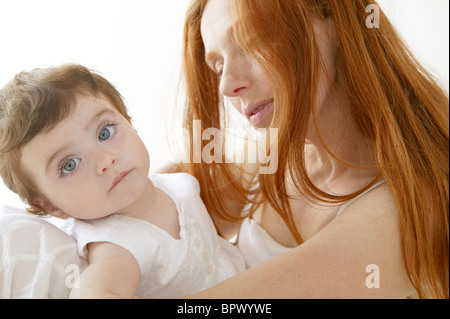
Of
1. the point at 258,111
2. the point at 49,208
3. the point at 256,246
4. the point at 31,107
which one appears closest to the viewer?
the point at 31,107

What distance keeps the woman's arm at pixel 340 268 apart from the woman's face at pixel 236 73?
267 mm

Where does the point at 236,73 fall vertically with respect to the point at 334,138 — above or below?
above

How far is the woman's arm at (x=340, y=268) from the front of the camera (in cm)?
72

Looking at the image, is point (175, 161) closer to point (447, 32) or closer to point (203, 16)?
point (203, 16)

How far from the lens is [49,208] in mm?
789

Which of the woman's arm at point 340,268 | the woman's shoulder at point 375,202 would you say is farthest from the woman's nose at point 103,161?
the woman's shoulder at point 375,202

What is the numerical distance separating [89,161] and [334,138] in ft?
1.69

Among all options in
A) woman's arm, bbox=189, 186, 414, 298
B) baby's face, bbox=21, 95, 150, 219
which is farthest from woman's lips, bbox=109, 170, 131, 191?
woman's arm, bbox=189, 186, 414, 298

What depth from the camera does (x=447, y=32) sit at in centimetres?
163

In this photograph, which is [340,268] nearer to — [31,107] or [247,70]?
[247,70]

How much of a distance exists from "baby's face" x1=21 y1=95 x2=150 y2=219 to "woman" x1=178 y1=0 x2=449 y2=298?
227mm

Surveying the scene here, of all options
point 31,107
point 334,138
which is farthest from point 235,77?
point 31,107

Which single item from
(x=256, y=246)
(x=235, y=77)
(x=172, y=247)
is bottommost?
(x=256, y=246)

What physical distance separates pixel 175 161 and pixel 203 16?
0.35 meters
